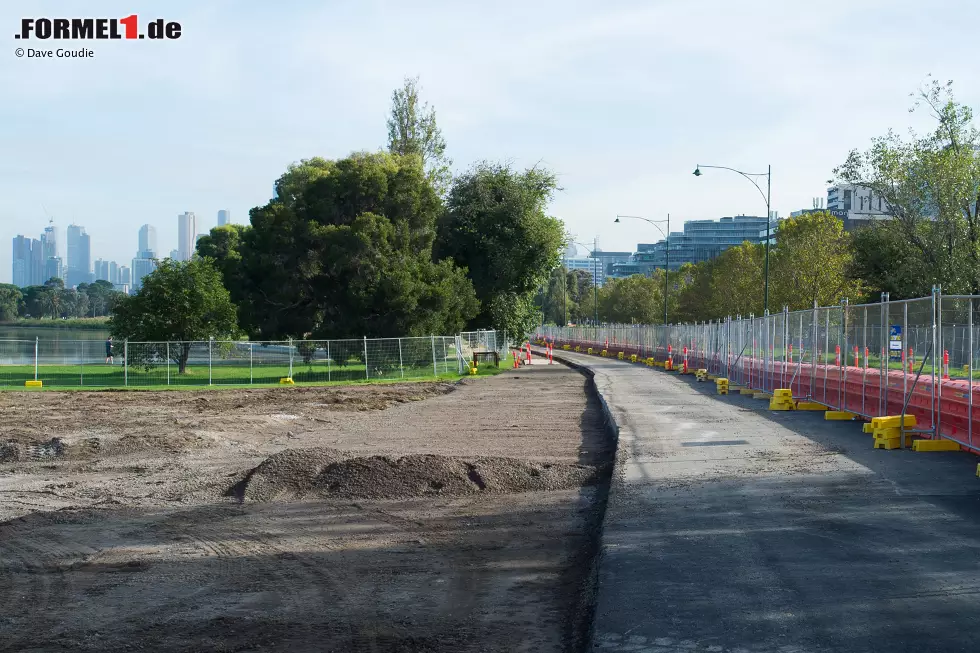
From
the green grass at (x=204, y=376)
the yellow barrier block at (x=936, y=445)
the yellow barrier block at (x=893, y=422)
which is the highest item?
the yellow barrier block at (x=893, y=422)

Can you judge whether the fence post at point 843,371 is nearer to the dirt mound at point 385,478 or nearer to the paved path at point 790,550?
the paved path at point 790,550

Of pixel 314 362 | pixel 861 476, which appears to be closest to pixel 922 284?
pixel 314 362

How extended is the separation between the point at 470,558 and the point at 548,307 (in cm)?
14576

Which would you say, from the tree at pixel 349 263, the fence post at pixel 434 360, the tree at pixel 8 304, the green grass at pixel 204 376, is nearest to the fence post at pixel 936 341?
the green grass at pixel 204 376

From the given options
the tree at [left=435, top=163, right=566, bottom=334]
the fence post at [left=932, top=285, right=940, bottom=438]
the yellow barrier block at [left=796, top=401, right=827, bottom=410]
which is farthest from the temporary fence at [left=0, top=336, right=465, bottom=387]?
the fence post at [left=932, top=285, right=940, bottom=438]

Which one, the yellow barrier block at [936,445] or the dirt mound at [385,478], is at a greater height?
the yellow barrier block at [936,445]

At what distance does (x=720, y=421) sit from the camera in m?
19.4

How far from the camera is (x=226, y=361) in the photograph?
3869 centimetres

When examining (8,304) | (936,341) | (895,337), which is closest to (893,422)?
(936,341)

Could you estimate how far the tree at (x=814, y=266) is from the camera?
55.2m

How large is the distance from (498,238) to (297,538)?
42890 mm

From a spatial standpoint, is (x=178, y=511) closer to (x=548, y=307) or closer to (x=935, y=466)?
(x=935, y=466)

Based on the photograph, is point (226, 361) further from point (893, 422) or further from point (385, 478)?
point (893, 422)

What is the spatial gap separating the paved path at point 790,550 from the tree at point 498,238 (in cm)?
3708
